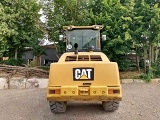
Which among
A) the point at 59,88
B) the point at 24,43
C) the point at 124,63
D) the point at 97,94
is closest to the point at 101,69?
the point at 97,94

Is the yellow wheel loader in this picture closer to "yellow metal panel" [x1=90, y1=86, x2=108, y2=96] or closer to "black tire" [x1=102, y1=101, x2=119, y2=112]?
"yellow metal panel" [x1=90, y1=86, x2=108, y2=96]

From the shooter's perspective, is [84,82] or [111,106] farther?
[111,106]

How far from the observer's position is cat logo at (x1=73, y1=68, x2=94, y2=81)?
603cm

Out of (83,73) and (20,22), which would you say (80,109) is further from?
(20,22)

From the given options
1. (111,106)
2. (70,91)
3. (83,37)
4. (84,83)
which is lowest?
(111,106)

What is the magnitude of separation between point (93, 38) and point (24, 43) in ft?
22.1

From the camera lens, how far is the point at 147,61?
1384cm

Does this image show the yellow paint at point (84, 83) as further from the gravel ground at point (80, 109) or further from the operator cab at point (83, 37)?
the operator cab at point (83, 37)

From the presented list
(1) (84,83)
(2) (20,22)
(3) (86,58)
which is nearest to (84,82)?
(1) (84,83)

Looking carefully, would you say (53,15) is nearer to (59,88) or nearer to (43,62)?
(43,62)

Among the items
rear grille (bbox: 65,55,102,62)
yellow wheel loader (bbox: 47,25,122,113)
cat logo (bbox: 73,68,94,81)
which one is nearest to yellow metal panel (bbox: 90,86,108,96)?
yellow wheel loader (bbox: 47,25,122,113)

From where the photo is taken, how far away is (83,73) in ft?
19.9

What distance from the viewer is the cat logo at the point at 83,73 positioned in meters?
6.03

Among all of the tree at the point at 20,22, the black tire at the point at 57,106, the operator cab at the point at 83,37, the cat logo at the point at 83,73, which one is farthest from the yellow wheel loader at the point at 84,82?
the tree at the point at 20,22
